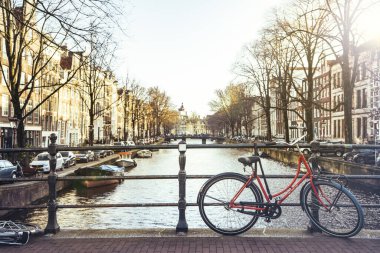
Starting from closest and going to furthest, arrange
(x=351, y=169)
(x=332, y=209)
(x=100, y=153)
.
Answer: (x=332, y=209) → (x=351, y=169) → (x=100, y=153)

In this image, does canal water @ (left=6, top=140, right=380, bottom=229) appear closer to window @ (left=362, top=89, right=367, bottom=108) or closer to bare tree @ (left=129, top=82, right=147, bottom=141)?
window @ (left=362, top=89, right=367, bottom=108)

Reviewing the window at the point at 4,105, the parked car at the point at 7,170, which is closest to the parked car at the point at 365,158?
the parked car at the point at 7,170

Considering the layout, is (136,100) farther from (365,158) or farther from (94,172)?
(365,158)

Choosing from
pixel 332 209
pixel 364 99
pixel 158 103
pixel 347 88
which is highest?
pixel 158 103

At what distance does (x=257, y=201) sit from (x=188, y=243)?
1.07m

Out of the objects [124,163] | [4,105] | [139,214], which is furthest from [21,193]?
[4,105]

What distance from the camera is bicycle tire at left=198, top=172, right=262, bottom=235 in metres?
5.42

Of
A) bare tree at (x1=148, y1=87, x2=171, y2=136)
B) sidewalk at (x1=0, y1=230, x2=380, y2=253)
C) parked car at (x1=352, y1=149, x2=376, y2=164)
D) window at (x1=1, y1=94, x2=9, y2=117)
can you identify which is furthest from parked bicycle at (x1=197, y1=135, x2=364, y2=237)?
bare tree at (x1=148, y1=87, x2=171, y2=136)

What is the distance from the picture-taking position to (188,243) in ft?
16.4

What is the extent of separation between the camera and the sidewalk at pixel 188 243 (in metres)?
4.77

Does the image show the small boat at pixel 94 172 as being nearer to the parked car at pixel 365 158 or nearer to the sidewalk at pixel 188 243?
the parked car at pixel 365 158

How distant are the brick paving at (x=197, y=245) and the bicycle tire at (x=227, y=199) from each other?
7.6 inches

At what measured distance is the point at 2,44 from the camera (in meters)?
40.4

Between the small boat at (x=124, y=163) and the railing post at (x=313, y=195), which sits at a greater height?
the railing post at (x=313, y=195)
